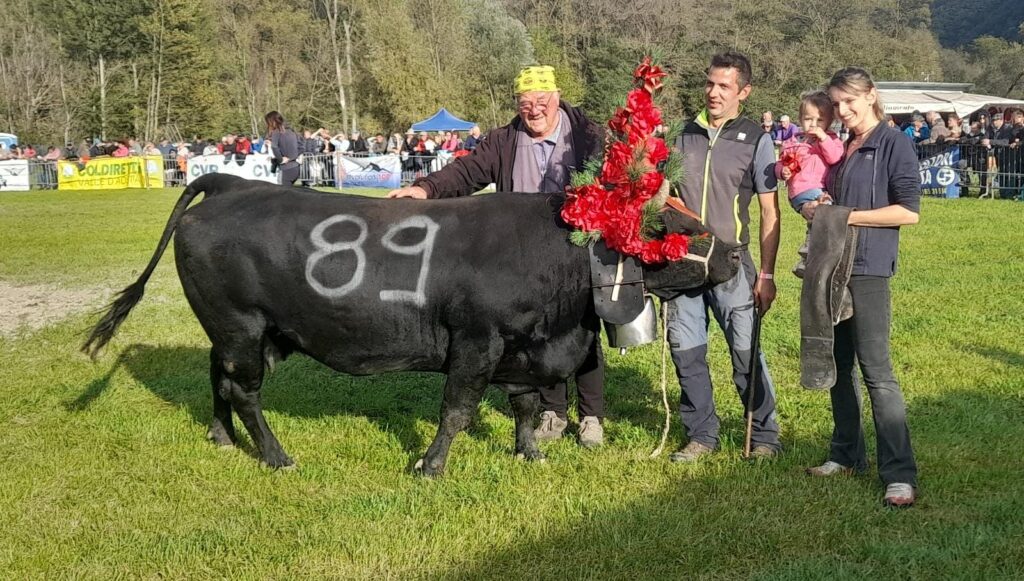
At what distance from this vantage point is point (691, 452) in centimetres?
545

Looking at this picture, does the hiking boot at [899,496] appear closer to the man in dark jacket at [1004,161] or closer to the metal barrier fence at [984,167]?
the metal barrier fence at [984,167]

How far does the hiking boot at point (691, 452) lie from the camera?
5.41 meters

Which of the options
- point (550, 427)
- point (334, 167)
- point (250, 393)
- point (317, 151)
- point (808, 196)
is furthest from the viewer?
point (317, 151)

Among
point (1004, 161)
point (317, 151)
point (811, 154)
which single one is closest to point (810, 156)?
point (811, 154)

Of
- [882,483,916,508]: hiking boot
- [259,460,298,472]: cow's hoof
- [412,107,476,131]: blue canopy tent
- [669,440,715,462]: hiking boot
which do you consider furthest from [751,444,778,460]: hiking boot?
[412,107,476,131]: blue canopy tent

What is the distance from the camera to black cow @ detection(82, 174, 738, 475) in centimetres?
504

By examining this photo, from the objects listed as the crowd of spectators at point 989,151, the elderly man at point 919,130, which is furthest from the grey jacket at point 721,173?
the elderly man at point 919,130

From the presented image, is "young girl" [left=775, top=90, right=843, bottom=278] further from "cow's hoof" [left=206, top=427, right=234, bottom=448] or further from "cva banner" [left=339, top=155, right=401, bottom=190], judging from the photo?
"cva banner" [left=339, top=155, right=401, bottom=190]

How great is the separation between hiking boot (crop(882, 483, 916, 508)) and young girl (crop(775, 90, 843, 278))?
1214 millimetres

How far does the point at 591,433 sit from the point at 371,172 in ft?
76.9

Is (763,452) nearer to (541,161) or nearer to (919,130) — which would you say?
(541,161)

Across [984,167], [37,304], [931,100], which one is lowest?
[37,304]

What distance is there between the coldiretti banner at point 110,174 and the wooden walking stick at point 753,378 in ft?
94.1

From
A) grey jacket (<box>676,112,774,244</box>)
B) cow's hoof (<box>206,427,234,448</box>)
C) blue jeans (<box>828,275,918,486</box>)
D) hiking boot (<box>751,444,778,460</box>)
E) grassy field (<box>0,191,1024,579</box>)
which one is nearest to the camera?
grassy field (<box>0,191,1024,579</box>)
